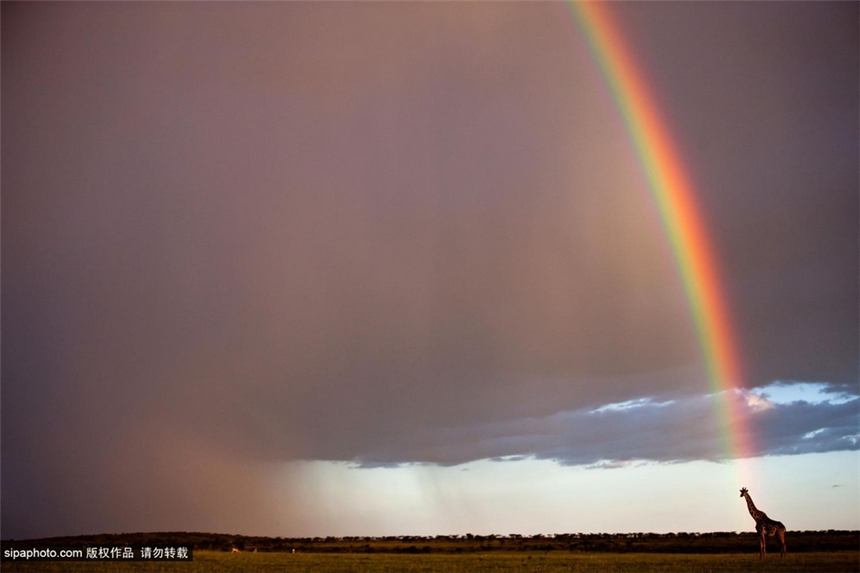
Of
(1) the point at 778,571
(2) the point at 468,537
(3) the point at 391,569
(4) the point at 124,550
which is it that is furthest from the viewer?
(2) the point at 468,537

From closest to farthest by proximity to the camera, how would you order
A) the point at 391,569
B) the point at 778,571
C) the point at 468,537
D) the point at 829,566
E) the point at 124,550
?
the point at 778,571 < the point at 829,566 < the point at 391,569 < the point at 124,550 < the point at 468,537

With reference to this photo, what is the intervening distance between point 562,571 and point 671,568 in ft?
18.2

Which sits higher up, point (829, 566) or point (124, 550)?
point (124, 550)

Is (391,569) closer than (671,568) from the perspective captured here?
No

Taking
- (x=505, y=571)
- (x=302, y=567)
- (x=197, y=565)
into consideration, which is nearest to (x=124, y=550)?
(x=197, y=565)

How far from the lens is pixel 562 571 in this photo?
34875 mm

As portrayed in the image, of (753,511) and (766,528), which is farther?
(753,511)

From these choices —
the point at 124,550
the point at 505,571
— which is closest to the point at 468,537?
the point at 124,550

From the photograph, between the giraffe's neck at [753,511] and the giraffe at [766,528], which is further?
the giraffe's neck at [753,511]

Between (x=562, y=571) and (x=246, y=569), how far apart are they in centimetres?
1592

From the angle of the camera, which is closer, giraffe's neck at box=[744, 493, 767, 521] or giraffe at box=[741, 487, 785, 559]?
giraffe at box=[741, 487, 785, 559]

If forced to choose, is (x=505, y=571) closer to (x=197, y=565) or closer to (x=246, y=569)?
(x=246, y=569)

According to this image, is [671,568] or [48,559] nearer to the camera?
[671,568]

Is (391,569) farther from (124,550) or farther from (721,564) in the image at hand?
(124,550)
